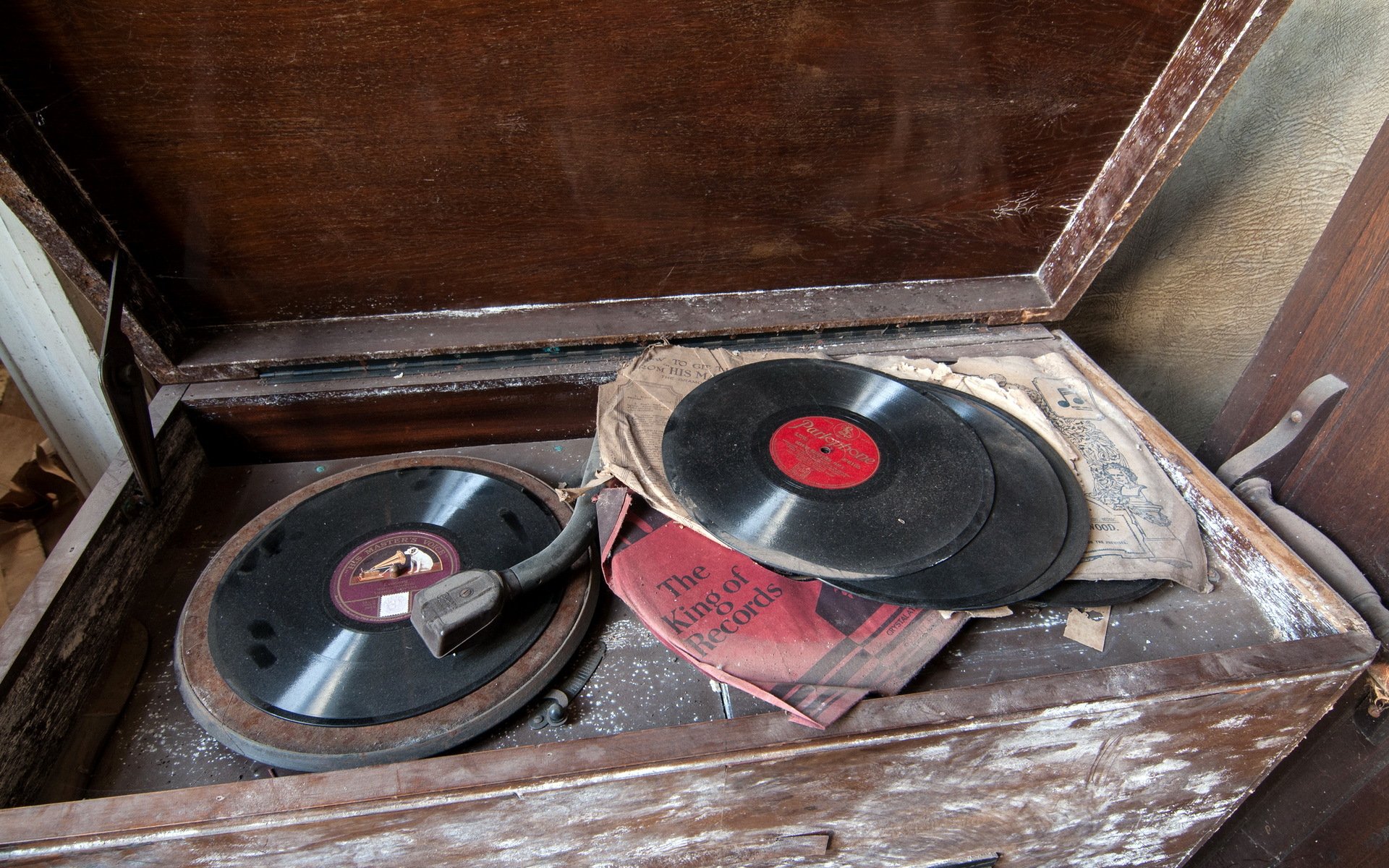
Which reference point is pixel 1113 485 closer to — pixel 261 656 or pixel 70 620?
pixel 261 656

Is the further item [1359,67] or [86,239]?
[1359,67]

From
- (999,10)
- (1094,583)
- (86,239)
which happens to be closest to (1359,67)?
(999,10)

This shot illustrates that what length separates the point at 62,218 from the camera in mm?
1172

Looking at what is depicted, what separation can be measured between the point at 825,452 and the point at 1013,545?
1.04ft

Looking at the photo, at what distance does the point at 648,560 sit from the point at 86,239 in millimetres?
1026

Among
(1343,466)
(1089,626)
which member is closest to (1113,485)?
(1089,626)

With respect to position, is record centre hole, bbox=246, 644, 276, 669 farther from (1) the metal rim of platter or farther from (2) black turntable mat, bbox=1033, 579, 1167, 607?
(2) black turntable mat, bbox=1033, 579, 1167, 607

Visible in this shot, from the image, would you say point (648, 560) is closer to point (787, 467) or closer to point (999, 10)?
point (787, 467)

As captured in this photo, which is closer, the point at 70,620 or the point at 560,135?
the point at 70,620

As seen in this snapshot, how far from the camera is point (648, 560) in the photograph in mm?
1144

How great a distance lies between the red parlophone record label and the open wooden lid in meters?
0.36

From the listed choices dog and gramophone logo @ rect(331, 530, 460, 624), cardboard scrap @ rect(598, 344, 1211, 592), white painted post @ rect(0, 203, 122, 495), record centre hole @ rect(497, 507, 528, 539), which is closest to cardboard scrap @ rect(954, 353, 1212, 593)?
cardboard scrap @ rect(598, 344, 1211, 592)

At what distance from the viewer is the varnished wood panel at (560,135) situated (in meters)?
1.14

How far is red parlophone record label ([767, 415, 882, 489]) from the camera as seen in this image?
1220 mm
